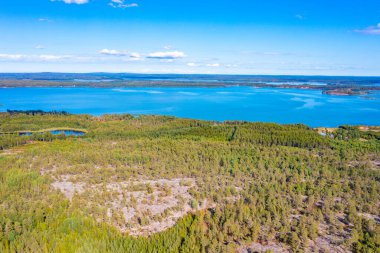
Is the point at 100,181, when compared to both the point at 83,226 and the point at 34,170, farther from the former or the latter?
the point at 83,226

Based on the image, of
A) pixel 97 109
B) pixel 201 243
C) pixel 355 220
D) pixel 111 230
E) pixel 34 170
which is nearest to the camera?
pixel 201 243

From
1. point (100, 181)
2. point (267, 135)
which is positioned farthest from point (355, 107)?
point (100, 181)

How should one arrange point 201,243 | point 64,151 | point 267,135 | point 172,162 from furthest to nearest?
point 267,135 → point 64,151 → point 172,162 → point 201,243

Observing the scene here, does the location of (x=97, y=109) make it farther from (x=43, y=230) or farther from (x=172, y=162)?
(x=43, y=230)

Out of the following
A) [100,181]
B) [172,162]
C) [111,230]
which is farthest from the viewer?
[172,162]

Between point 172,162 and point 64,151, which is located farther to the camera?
point 64,151

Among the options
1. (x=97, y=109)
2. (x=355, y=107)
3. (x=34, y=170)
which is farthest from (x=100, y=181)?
→ (x=355, y=107)
